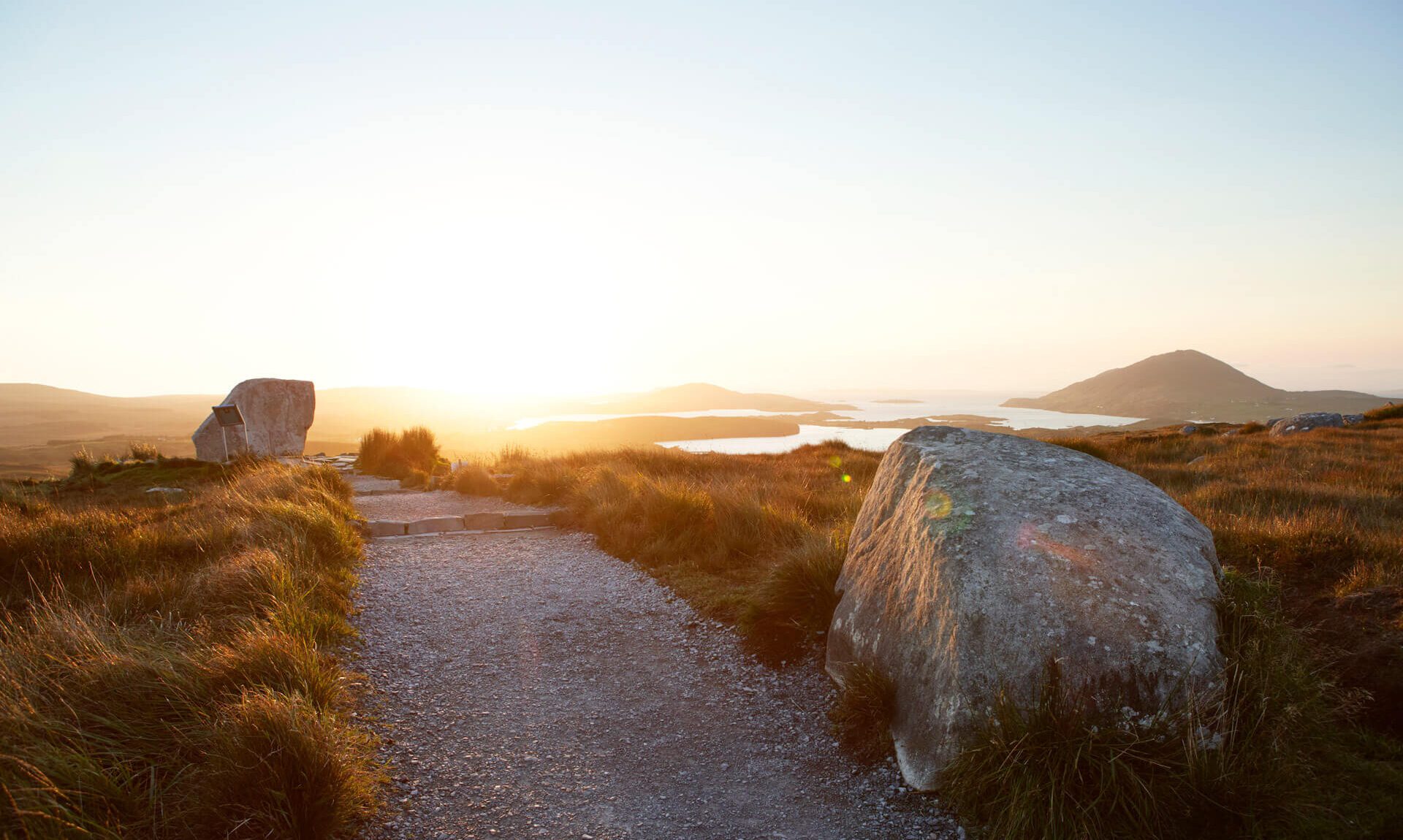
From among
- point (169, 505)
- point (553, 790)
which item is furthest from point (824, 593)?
point (169, 505)

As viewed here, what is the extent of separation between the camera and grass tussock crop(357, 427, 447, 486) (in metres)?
19.6

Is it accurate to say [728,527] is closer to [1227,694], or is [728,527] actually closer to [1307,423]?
[1227,694]

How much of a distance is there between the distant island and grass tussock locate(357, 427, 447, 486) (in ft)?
286

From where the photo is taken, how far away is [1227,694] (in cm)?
359

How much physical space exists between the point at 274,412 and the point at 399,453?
598 centimetres

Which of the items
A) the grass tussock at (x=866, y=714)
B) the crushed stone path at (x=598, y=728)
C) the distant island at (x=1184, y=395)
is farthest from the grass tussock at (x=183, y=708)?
the distant island at (x=1184, y=395)

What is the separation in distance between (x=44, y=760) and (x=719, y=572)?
20.6ft

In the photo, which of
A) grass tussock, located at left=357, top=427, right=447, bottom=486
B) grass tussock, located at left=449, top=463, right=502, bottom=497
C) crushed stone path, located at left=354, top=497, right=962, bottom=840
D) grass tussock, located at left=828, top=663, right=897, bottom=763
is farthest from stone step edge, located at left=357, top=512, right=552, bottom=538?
grass tussock, located at left=828, top=663, right=897, bottom=763

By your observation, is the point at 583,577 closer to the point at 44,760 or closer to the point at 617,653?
the point at 617,653

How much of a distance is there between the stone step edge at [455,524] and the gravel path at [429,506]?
0.55 meters

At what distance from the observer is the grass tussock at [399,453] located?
19625 millimetres

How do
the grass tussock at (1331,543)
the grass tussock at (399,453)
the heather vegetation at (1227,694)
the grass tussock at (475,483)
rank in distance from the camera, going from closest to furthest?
1. the heather vegetation at (1227,694)
2. the grass tussock at (1331,543)
3. the grass tussock at (475,483)
4. the grass tussock at (399,453)

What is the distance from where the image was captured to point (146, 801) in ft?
11.3

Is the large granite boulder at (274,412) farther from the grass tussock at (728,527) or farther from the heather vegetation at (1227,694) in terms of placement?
the heather vegetation at (1227,694)
